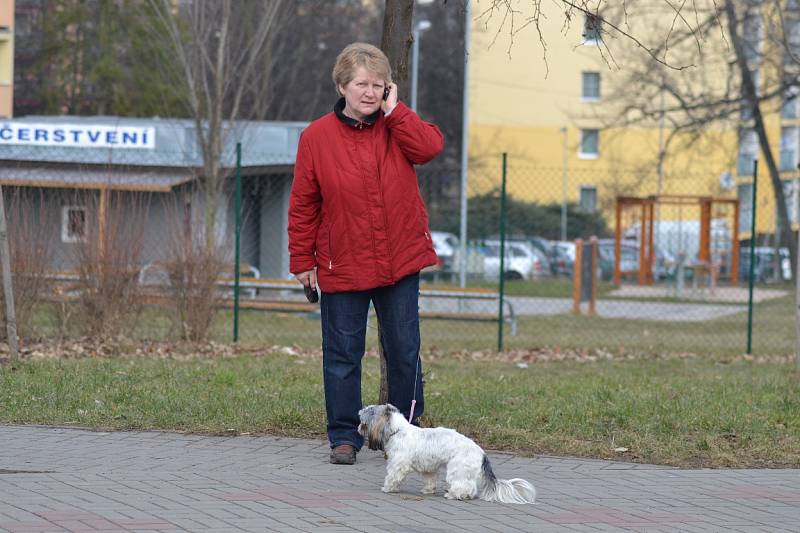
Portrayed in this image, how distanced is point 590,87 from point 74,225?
4995 centimetres

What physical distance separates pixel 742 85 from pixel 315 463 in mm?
21054

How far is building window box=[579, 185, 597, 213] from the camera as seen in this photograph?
49312 mm

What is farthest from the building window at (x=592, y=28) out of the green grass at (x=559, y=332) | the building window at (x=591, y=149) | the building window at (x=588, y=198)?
the building window at (x=591, y=149)

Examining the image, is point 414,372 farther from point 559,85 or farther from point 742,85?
point 559,85

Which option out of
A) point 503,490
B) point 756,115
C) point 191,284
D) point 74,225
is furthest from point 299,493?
point 756,115

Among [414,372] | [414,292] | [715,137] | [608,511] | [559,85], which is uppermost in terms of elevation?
[559,85]

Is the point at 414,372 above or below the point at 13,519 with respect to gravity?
above

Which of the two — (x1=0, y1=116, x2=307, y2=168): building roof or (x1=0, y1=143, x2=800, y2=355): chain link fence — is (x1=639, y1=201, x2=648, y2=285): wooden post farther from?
(x1=0, y1=116, x2=307, y2=168): building roof

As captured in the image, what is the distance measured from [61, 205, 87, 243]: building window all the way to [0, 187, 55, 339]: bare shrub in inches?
10.0

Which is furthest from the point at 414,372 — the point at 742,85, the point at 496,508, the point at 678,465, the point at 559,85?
the point at 559,85

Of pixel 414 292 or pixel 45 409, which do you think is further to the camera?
pixel 45 409

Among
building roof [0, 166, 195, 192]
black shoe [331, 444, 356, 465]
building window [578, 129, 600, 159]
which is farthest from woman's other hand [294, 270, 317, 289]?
building window [578, 129, 600, 159]

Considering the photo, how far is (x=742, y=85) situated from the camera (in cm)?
2548

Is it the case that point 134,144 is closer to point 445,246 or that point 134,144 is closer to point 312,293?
point 445,246
